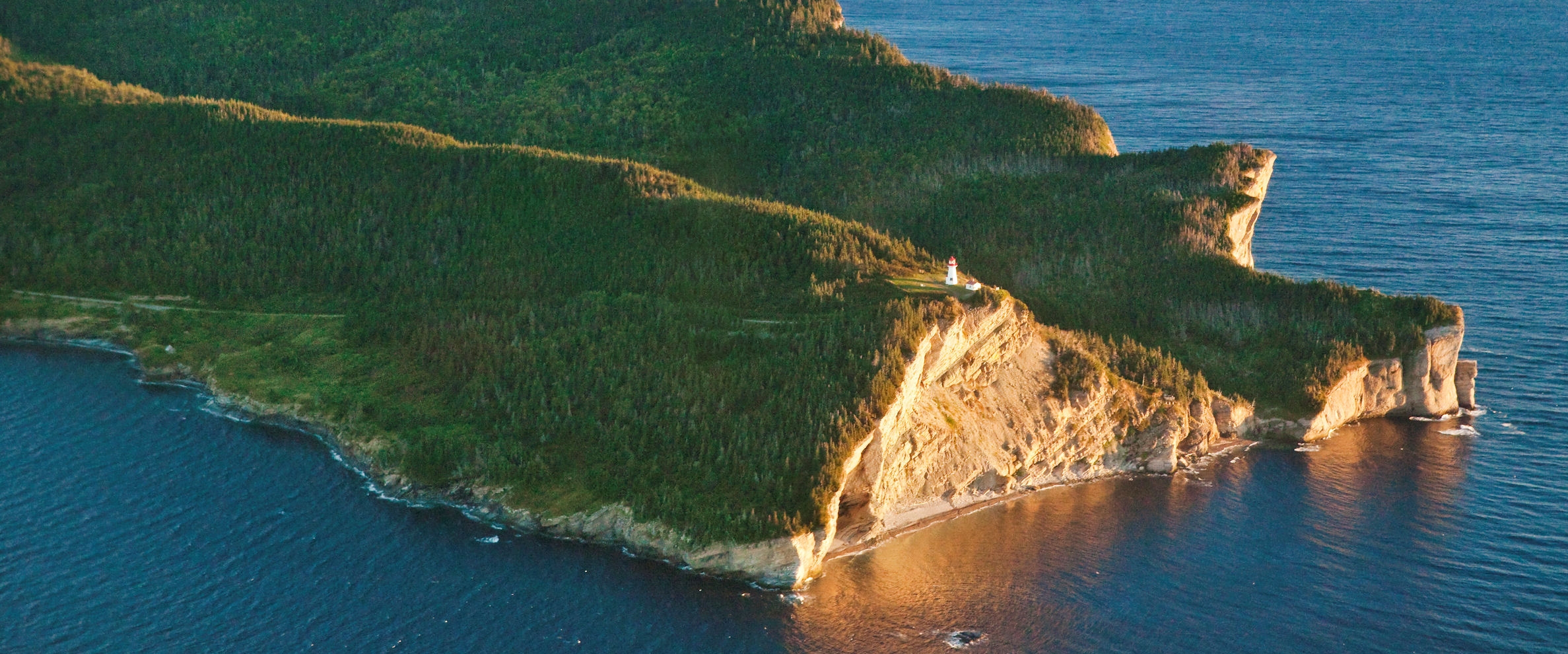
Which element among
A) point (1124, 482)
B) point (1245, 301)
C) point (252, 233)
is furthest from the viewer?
point (252, 233)

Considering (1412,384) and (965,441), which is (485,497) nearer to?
(965,441)

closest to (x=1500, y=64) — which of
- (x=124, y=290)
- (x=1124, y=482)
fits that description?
(x=1124, y=482)

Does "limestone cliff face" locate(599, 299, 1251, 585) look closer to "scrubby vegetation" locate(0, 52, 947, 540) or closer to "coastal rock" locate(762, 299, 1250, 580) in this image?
"coastal rock" locate(762, 299, 1250, 580)

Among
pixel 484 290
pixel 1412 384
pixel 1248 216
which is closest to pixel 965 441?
pixel 1412 384

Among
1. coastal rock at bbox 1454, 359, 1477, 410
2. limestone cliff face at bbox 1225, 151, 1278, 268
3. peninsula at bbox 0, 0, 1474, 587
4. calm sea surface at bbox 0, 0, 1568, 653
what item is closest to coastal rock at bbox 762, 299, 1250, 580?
peninsula at bbox 0, 0, 1474, 587

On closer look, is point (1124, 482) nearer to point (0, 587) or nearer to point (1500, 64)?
point (0, 587)

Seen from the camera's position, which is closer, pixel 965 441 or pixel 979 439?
pixel 965 441
